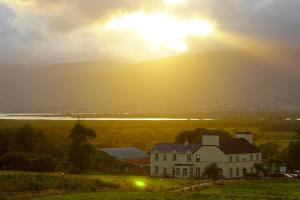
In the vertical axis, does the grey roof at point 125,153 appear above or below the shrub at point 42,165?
above

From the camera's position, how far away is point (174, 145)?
86.6 metres

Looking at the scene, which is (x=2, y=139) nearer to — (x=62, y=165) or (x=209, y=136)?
(x=62, y=165)

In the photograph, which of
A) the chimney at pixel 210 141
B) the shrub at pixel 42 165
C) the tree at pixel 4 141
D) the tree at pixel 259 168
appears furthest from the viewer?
the tree at pixel 4 141

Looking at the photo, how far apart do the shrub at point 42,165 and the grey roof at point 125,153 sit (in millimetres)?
22383

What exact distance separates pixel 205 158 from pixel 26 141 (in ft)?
88.8

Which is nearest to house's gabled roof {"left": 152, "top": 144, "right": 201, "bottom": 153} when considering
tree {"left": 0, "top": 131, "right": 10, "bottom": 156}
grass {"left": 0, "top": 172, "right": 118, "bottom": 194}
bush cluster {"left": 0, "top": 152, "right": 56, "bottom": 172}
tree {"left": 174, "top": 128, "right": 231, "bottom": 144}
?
tree {"left": 174, "top": 128, "right": 231, "bottom": 144}

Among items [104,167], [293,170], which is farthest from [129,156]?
[293,170]

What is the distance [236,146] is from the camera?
8500cm

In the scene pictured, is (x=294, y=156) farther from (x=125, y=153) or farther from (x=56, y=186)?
(x=56, y=186)

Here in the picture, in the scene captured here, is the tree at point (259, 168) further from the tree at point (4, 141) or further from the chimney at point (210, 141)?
the tree at point (4, 141)

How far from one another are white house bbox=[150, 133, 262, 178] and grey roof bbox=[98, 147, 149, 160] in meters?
12.9

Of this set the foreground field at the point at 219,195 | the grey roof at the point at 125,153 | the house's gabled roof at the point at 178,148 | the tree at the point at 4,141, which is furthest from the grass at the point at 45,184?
the grey roof at the point at 125,153

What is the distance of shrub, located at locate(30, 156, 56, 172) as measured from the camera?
244 feet

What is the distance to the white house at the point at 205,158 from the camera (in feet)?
269
